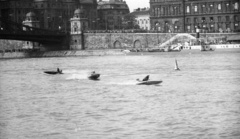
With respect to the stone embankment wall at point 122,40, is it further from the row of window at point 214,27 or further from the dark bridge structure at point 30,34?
the row of window at point 214,27

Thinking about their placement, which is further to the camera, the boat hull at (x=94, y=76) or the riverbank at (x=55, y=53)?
the riverbank at (x=55, y=53)

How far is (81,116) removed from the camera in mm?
41750

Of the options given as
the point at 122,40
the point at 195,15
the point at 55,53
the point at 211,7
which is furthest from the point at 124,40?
the point at 211,7

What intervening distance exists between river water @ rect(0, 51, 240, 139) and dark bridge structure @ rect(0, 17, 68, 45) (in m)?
58.9

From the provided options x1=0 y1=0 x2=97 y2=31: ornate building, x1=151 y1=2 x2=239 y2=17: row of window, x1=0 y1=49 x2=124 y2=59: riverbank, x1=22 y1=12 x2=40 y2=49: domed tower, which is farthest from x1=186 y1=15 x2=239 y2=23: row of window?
x1=22 y1=12 x2=40 y2=49: domed tower

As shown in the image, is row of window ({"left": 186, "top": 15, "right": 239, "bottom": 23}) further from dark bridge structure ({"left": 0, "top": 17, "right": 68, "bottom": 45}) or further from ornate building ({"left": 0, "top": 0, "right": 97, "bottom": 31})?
ornate building ({"left": 0, "top": 0, "right": 97, "bottom": 31})

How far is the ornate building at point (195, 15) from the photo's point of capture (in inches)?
5684

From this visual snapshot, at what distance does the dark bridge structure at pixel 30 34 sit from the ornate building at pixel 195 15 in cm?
2341

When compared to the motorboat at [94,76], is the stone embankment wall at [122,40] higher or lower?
higher

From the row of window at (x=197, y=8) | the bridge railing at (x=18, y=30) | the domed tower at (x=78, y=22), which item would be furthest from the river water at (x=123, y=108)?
the domed tower at (x=78, y=22)

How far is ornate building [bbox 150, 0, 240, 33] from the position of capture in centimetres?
14438

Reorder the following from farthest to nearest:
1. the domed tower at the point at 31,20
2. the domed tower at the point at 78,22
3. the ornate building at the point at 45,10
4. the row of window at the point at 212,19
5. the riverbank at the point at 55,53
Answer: the ornate building at the point at 45,10 → the domed tower at the point at 31,20 → the domed tower at the point at 78,22 → the row of window at the point at 212,19 → the riverbank at the point at 55,53

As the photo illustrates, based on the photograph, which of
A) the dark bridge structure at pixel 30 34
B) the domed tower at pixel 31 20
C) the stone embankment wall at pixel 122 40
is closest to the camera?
the dark bridge structure at pixel 30 34

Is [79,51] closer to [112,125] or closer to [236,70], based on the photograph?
[236,70]
